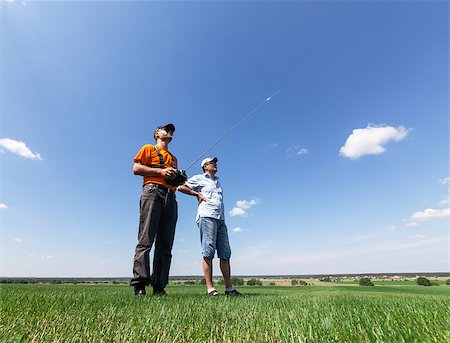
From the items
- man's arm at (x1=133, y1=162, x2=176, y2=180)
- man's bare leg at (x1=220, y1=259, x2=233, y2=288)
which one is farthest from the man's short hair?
man's bare leg at (x1=220, y1=259, x2=233, y2=288)

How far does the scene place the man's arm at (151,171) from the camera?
428cm

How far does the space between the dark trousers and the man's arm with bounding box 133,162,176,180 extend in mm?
205

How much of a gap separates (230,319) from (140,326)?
61 cm

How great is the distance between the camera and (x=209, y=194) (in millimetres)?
5391

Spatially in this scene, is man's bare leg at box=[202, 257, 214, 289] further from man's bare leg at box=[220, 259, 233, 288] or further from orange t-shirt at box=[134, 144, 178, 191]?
orange t-shirt at box=[134, 144, 178, 191]

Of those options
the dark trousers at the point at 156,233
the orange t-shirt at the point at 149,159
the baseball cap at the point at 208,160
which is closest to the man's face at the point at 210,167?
the baseball cap at the point at 208,160

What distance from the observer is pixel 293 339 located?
1224mm

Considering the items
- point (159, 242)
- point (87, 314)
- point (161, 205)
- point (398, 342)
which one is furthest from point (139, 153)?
point (398, 342)

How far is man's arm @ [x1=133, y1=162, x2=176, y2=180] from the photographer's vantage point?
14.0ft

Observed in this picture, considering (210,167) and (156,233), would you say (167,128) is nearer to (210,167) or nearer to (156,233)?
(210,167)

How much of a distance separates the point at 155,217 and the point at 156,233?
1.15 feet

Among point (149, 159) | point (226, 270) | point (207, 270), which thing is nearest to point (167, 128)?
point (149, 159)

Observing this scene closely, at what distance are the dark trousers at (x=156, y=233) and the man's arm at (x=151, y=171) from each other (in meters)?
0.21

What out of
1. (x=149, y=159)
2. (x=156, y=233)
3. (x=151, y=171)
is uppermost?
(x=149, y=159)
